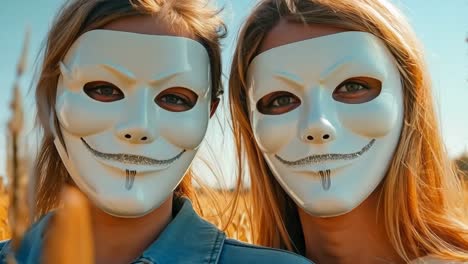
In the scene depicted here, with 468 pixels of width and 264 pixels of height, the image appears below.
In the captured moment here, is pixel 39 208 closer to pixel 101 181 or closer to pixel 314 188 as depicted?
pixel 101 181

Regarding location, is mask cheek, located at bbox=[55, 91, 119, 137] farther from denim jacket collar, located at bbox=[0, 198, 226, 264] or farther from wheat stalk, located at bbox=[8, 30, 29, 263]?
wheat stalk, located at bbox=[8, 30, 29, 263]

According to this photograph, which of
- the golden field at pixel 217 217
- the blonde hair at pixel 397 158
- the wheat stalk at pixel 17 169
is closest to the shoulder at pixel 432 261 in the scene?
Result: the blonde hair at pixel 397 158

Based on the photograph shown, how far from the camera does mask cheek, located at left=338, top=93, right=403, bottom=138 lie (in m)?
1.59

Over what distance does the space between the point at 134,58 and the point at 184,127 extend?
0.25m

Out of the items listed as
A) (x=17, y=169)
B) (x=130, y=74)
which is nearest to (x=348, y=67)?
(x=130, y=74)

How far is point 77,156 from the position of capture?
1.47m

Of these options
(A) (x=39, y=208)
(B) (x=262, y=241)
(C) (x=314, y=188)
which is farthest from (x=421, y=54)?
(A) (x=39, y=208)

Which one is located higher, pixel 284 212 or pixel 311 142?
pixel 311 142

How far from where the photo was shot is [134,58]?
1507 millimetres

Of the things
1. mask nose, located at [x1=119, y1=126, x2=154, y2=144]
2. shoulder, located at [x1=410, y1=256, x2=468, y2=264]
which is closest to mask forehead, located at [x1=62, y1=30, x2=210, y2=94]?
mask nose, located at [x1=119, y1=126, x2=154, y2=144]

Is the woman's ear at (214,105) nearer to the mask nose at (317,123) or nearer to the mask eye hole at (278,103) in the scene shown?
the mask eye hole at (278,103)

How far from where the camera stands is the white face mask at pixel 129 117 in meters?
1.41

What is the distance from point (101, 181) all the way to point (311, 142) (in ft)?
1.98

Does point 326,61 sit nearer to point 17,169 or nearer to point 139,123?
point 139,123
